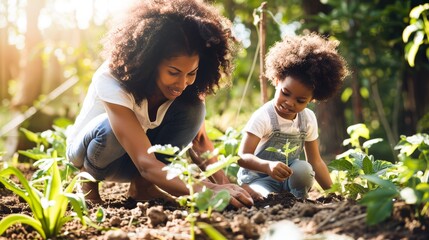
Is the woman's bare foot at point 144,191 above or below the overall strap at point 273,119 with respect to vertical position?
below

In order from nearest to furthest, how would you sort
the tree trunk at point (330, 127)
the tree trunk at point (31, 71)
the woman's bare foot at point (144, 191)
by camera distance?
the woman's bare foot at point (144, 191), the tree trunk at point (330, 127), the tree trunk at point (31, 71)

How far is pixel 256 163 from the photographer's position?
7.46 feet

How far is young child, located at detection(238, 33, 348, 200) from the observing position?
2414 mm

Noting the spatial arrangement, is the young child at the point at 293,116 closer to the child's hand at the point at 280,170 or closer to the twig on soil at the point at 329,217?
the child's hand at the point at 280,170

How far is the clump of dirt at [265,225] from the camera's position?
1427 millimetres

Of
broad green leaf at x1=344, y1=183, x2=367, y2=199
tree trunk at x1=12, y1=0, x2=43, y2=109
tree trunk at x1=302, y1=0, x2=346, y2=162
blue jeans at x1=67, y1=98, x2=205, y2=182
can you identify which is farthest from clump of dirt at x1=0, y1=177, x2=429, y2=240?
tree trunk at x1=12, y1=0, x2=43, y2=109

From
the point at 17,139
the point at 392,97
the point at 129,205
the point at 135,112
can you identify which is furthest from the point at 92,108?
the point at 392,97

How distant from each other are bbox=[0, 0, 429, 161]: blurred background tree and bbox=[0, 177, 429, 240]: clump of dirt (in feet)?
3.71

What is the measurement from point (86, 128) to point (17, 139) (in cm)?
259

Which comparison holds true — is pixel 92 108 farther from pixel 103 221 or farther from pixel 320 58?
pixel 320 58

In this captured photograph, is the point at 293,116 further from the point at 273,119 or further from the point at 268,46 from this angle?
the point at 268,46

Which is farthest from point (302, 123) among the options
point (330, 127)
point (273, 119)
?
point (330, 127)

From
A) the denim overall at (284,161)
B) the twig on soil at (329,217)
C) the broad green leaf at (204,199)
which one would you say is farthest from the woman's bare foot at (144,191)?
the twig on soil at (329,217)

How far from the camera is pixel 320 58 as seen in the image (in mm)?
2520
